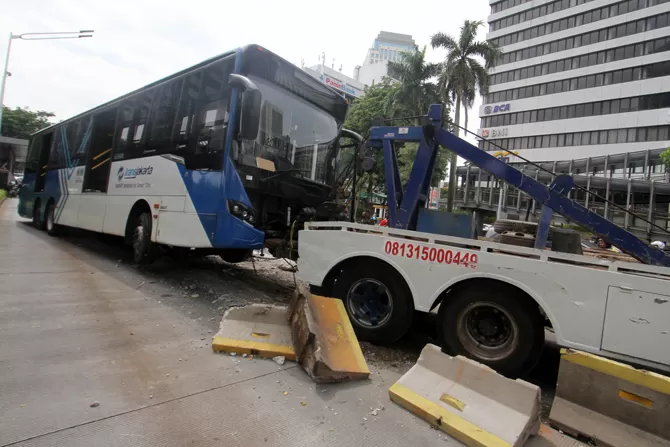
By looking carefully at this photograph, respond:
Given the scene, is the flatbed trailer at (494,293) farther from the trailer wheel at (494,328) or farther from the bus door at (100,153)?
the bus door at (100,153)

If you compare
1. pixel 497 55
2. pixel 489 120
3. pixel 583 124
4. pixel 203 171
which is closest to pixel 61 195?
pixel 203 171

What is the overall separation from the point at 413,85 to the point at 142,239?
926 inches

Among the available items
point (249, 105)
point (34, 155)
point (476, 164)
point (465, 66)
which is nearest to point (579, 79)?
point (465, 66)

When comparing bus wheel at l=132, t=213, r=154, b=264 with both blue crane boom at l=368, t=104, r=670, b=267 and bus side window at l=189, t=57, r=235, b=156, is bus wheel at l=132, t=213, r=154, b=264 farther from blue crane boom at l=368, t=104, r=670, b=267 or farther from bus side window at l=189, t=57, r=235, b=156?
blue crane boom at l=368, t=104, r=670, b=267

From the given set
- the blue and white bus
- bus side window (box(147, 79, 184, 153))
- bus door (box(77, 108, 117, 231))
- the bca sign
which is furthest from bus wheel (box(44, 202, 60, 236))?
the bca sign

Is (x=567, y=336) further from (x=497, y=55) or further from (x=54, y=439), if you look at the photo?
(x=497, y=55)

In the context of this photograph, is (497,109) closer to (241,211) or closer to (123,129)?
(123,129)

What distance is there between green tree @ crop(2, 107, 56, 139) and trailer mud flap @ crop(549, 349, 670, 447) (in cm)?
5842

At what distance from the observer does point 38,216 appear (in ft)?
39.9

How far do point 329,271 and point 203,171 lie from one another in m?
2.50

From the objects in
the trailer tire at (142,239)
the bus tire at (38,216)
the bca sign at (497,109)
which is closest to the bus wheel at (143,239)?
the trailer tire at (142,239)

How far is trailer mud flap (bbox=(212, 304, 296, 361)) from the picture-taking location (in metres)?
A: 3.52

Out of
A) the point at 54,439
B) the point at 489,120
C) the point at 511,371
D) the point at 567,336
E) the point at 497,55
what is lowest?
the point at 54,439

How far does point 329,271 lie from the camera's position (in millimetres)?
4402
